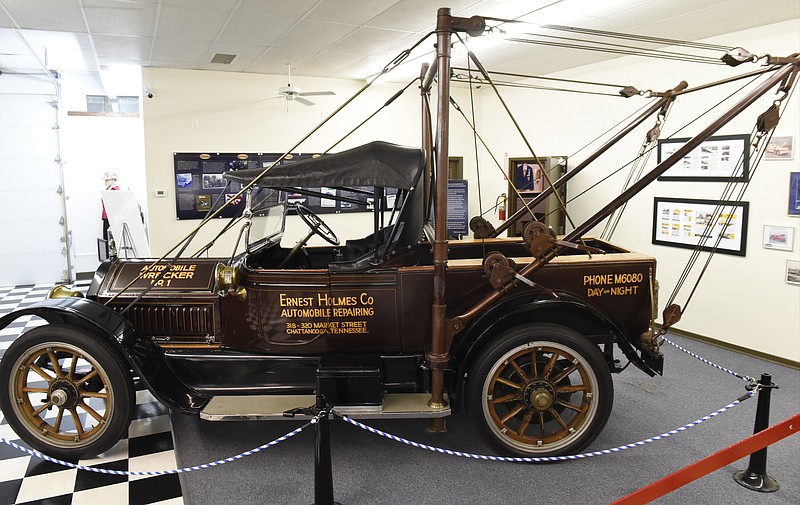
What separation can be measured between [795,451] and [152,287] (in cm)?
380

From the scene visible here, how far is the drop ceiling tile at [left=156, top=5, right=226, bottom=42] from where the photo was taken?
4.45 metres

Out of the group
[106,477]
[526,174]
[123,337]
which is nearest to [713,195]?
[526,174]

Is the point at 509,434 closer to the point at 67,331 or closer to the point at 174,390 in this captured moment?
the point at 174,390

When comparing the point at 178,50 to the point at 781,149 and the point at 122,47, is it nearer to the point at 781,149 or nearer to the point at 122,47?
the point at 122,47

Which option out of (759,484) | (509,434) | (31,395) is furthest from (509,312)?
(31,395)

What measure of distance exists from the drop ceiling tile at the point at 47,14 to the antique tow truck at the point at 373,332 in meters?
2.50

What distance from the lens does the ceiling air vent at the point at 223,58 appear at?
19.7 feet

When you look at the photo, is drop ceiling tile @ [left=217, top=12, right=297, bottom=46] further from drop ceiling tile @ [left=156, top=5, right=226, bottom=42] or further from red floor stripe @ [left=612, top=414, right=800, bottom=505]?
red floor stripe @ [left=612, top=414, right=800, bottom=505]

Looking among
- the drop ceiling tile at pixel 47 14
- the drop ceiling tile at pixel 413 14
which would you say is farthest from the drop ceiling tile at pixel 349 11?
the drop ceiling tile at pixel 47 14

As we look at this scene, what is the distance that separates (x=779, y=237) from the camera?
180 inches

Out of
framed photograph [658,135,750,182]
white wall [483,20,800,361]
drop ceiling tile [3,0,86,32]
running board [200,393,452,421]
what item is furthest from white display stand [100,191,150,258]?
framed photograph [658,135,750,182]

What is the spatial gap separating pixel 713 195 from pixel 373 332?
3.74 meters

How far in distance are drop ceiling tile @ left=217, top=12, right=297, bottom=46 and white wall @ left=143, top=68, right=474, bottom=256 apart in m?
1.58

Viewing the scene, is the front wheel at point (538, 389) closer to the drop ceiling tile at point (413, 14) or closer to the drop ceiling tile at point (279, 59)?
the drop ceiling tile at point (413, 14)
